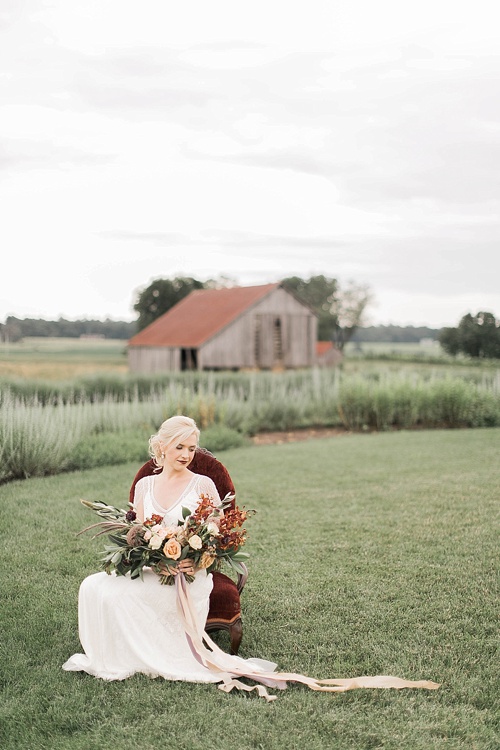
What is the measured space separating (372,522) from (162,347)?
2445 centimetres

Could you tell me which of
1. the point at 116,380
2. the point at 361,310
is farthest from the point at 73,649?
the point at 361,310

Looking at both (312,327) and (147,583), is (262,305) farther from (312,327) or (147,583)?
(147,583)

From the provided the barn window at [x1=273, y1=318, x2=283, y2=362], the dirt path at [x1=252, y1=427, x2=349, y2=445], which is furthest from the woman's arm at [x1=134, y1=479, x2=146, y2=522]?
the barn window at [x1=273, y1=318, x2=283, y2=362]

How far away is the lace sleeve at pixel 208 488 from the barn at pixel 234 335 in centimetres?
2527

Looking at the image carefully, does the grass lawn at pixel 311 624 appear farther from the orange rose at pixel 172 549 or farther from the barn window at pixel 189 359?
the barn window at pixel 189 359

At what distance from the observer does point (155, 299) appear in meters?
43.3

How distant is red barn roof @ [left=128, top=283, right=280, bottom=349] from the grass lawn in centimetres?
2116

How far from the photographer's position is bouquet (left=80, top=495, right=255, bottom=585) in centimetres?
403

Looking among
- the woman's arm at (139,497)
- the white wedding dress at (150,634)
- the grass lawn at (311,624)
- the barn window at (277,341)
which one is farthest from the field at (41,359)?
the barn window at (277,341)

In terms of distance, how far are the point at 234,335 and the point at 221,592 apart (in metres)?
26.4

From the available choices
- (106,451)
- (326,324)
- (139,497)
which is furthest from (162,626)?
(326,324)

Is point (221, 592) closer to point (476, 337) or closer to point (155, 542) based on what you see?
point (155, 542)

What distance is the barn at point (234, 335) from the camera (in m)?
30.4

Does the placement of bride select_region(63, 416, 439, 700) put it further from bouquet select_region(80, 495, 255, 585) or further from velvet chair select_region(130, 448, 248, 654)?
velvet chair select_region(130, 448, 248, 654)
